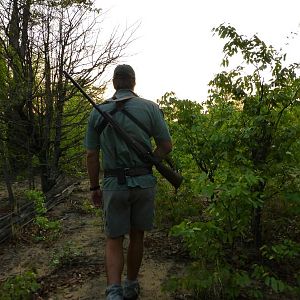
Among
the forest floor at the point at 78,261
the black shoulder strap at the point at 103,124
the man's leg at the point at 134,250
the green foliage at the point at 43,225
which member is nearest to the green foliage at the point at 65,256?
the forest floor at the point at 78,261

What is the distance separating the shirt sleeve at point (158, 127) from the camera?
347 centimetres

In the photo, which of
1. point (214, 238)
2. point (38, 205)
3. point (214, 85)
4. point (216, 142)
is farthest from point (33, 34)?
point (214, 238)

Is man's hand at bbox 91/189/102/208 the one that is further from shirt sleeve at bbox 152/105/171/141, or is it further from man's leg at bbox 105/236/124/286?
shirt sleeve at bbox 152/105/171/141

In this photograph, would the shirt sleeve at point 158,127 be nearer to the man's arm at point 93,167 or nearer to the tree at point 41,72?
the man's arm at point 93,167

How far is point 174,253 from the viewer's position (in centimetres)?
491

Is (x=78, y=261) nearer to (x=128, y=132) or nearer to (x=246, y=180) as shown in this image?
(x=128, y=132)

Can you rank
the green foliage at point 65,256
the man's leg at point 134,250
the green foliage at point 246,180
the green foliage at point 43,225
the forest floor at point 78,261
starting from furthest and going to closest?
the green foliage at point 43,225
the green foliage at point 65,256
the forest floor at point 78,261
the man's leg at point 134,250
the green foliage at point 246,180

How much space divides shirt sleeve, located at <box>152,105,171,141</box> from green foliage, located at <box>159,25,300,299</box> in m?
0.50

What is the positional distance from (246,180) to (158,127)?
3.04 ft

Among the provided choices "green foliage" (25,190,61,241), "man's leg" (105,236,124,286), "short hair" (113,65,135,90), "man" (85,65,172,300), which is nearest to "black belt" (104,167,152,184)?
"man" (85,65,172,300)

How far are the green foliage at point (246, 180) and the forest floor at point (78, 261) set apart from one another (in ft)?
1.88

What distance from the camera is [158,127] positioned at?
11.5 ft

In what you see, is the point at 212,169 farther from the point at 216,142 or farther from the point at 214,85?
the point at 214,85

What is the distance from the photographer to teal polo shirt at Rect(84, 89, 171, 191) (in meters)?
3.34
